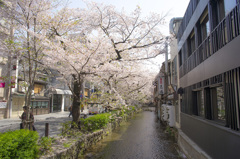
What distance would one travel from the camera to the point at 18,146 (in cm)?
448

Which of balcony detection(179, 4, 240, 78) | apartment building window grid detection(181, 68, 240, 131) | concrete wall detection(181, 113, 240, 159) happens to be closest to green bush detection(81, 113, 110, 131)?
apartment building window grid detection(181, 68, 240, 131)

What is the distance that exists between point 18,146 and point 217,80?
19.6ft

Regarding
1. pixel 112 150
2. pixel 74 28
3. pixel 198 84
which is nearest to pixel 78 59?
pixel 74 28

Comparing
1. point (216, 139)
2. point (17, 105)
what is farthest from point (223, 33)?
point (17, 105)

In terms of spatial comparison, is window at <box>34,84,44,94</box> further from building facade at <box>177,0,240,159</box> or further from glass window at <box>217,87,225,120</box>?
glass window at <box>217,87,225,120</box>

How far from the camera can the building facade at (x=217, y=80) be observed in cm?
421

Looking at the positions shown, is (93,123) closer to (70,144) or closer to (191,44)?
(70,144)

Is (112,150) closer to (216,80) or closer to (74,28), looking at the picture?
(216,80)

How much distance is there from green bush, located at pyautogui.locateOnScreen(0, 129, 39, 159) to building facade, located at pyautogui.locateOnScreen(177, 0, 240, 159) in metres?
4.91

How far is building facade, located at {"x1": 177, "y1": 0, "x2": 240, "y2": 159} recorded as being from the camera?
421 cm

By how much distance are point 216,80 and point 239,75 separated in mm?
1642

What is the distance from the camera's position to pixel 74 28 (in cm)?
932

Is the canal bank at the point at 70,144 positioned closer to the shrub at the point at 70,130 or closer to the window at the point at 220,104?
the shrub at the point at 70,130

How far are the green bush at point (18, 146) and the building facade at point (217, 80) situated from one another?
16.1ft
